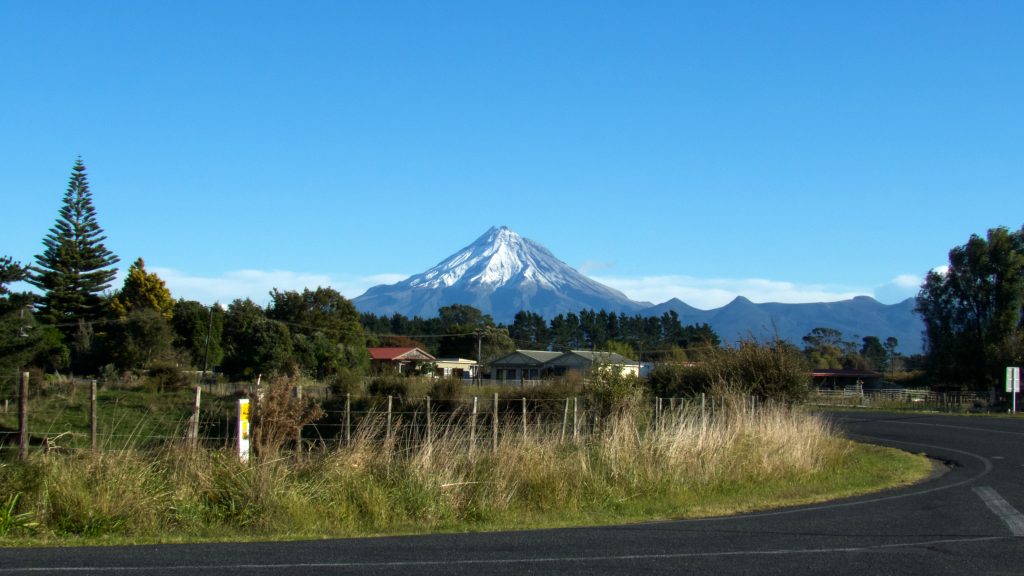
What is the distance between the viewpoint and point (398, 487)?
42.3 ft

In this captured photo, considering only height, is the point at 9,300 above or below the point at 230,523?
above

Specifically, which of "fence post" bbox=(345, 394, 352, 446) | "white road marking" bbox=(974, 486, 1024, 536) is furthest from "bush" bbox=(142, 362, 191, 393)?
"white road marking" bbox=(974, 486, 1024, 536)

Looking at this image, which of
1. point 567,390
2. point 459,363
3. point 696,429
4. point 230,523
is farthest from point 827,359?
point 230,523

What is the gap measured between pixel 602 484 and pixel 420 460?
10.8ft

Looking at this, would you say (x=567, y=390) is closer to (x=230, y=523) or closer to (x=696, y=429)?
(x=696, y=429)

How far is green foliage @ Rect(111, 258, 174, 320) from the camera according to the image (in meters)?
80.2

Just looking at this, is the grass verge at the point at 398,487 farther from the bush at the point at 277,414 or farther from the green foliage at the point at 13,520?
the bush at the point at 277,414

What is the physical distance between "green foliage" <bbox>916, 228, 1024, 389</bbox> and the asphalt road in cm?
5560

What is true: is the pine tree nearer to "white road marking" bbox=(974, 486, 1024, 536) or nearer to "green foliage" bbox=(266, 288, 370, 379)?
"green foliage" bbox=(266, 288, 370, 379)

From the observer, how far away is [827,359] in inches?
5030

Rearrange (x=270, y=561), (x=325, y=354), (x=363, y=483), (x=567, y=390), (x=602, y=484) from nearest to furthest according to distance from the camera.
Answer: (x=270, y=561)
(x=363, y=483)
(x=602, y=484)
(x=567, y=390)
(x=325, y=354)

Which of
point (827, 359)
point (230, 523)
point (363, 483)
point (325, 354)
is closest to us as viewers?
point (230, 523)

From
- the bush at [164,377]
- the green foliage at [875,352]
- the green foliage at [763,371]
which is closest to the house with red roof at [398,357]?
the bush at [164,377]

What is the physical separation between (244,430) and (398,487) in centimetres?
234
